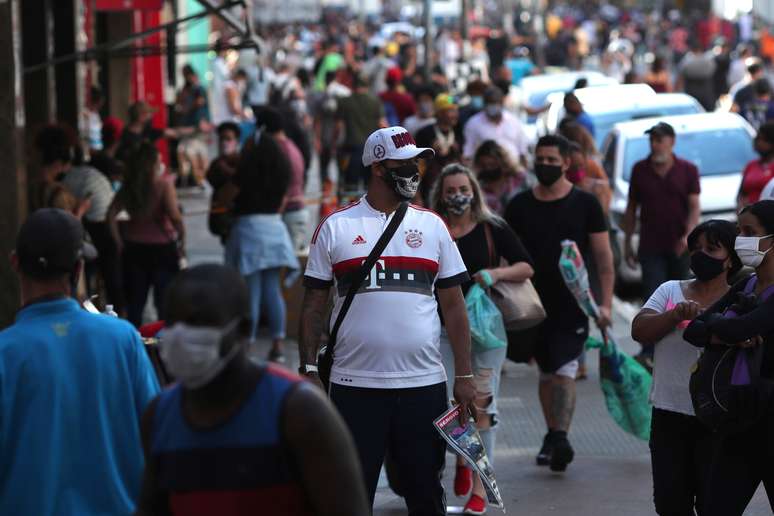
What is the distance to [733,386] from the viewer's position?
5602 millimetres

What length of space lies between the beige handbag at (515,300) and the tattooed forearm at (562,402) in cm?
63

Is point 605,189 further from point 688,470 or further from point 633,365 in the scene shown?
point 688,470

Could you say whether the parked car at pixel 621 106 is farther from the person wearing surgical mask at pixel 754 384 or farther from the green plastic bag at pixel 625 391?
the person wearing surgical mask at pixel 754 384

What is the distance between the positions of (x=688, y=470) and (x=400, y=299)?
1.30 metres

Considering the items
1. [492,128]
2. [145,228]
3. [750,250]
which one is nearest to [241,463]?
[750,250]

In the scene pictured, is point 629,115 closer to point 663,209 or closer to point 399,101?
point 399,101

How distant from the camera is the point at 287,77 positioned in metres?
25.7

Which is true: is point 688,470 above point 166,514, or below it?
below

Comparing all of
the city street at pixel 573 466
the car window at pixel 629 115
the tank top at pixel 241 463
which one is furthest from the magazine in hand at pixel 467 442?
the car window at pixel 629 115

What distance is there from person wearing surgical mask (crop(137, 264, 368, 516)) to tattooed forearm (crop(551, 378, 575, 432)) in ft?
16.4

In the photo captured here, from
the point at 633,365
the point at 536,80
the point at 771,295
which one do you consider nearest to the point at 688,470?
the point at 771,295

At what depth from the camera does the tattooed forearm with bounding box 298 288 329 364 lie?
615 centimetres

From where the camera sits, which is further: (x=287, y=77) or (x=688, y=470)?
(x=287, y=77)

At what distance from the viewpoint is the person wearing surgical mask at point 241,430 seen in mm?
3459
